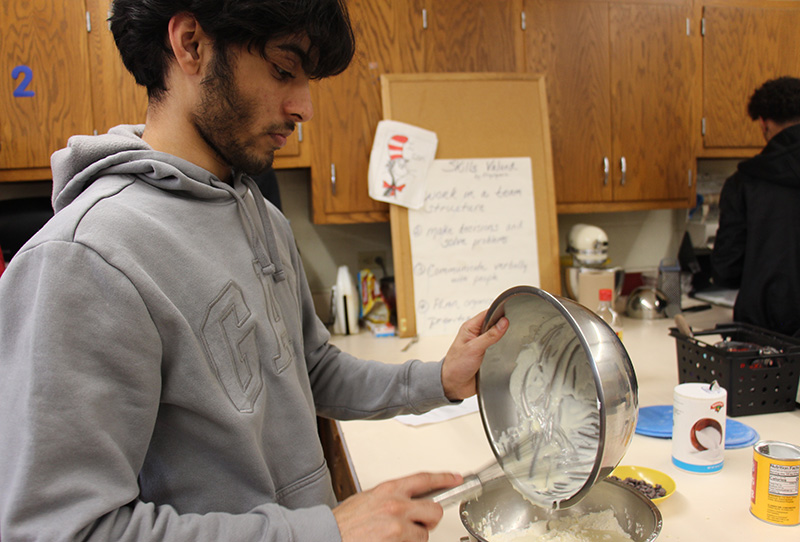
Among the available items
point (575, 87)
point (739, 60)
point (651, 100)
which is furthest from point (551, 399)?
point (739, 60)

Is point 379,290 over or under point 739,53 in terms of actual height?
under

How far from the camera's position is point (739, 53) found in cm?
238

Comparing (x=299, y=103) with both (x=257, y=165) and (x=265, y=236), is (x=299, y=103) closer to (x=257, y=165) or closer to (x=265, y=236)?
(x=257, y=165)

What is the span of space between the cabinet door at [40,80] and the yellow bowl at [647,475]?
1831 mm

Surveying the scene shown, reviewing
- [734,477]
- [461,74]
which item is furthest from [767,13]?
[734,477]

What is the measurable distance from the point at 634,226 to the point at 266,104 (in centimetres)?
233

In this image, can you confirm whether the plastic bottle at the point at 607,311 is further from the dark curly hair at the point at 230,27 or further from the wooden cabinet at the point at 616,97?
the dark curly hair at the point at 230,27

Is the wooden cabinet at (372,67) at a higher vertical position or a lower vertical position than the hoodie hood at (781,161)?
higher

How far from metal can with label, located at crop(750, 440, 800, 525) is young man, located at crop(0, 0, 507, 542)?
0.44 meters

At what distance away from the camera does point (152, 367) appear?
633 millimetres

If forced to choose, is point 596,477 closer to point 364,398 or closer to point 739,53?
point 364,398

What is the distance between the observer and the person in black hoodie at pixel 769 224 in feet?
6.47

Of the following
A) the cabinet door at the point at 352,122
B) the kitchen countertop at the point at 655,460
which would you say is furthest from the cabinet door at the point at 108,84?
the kitchen countertop at the point at 655,460

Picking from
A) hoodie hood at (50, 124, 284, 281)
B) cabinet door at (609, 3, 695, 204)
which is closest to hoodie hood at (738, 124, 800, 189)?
cabinet door at (609, 3, 695, 204)
